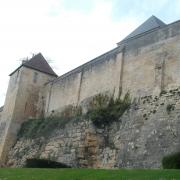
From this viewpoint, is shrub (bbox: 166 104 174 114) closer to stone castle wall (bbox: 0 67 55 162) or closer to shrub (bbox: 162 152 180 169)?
shrub (bbox: 162 152 180 169)

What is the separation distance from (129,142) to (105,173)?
6804mm

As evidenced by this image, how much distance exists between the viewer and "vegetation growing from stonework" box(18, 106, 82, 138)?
23.5m

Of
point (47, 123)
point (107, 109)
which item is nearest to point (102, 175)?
point (107, 109)

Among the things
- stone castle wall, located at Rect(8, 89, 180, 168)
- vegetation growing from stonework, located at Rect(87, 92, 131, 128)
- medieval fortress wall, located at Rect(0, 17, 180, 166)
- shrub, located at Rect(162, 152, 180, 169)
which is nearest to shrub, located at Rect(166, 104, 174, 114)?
stone castle wall, located at Rect(8, 89, 180, 168)

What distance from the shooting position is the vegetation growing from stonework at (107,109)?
19.0 meters

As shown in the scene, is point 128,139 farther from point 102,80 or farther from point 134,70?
point 102,80

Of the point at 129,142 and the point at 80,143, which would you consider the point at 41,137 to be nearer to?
the point at 80,143

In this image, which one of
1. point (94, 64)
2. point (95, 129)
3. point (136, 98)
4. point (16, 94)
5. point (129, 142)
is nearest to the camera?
point (129, 142)

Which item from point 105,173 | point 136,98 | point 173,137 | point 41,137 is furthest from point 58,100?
point 105,173

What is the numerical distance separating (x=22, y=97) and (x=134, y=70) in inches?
446

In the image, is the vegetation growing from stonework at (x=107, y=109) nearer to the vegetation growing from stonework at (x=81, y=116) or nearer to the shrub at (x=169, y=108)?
the vegetation growing from stonework at (x=81, y=116)

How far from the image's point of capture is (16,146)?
26.5 metres

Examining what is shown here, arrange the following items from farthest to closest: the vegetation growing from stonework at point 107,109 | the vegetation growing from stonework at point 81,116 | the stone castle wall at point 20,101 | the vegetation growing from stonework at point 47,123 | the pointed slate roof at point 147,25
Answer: the stone castle wall at point 20,101, the pointed slate roof at point 147,25, the vegetation growing from stonework at point 47,123, the vegetation growing from stonework at point 81,116, the vegetation growing from stonework at point 107,109

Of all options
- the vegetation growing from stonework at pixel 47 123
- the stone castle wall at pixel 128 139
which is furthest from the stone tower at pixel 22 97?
the stone castle wall at pixel 128 139
